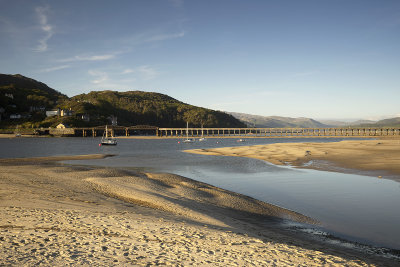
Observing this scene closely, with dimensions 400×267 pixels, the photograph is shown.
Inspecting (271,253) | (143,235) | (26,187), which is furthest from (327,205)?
(26,187)

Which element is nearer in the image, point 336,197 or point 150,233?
point 150,233

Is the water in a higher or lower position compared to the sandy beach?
lower

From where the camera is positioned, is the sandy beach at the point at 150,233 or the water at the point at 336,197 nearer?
the sandy beach at the point at 150,233

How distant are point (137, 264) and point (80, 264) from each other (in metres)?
1.45

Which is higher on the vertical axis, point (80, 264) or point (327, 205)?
point (80, 264)

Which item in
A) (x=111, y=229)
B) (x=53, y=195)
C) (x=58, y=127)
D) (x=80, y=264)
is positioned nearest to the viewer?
(x=80, y=264)

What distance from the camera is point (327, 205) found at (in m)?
16.9

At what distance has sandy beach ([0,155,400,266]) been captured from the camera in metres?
7.74

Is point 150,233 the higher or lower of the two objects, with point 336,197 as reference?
higher

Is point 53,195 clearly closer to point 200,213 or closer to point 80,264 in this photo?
point 200,213

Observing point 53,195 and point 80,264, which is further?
point 53,195

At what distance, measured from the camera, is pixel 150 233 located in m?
9.77

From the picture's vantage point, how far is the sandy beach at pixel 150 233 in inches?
305

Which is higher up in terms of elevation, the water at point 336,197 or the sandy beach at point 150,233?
the sandy beach at point 150,233
